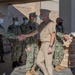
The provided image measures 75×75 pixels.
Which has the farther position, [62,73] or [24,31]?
[24,31]

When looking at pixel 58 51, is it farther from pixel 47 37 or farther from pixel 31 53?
pixel 47 37

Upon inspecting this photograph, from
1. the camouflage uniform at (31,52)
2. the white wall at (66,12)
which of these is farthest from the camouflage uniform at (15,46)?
the white wall at (66,12)

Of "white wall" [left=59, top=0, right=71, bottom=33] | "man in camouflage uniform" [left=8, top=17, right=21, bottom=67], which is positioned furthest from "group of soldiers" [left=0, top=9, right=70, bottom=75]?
"white wall" [left=59, top=0, right=71, bottom=33]

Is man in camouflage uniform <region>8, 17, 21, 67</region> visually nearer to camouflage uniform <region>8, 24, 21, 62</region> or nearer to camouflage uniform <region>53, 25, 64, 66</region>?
camouflage uniform <region>8, 24, 21, 62</region>

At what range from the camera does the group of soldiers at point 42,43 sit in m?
6.25

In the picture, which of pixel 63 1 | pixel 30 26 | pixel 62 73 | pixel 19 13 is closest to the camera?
pixel 62 73

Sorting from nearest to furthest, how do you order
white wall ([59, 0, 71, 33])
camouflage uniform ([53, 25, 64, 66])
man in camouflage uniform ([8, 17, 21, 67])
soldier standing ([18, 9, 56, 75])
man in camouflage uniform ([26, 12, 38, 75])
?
1. soldier standing ([18, 9, 56, 75])
2. man in camouflage uniform ([26, 12, 38, 75])
3. camouflage uniform ([53, 25, 64, 66])
4. man in camouflage uniform ([8, 17, 21, 67])
5. white wall ([59, 0, 71, 33])

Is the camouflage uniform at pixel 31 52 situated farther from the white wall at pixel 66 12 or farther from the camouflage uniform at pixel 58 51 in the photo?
the white wall at pixel 66 12

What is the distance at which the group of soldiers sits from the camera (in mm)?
6254

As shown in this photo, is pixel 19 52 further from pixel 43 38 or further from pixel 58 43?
pixel 43 38

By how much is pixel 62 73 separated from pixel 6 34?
2.52 meters

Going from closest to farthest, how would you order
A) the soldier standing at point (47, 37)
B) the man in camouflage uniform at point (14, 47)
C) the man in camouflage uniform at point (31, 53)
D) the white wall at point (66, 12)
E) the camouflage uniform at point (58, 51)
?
the soldier standing at point (47, 37) < the man in camouflage uniform at point (31, 53) < the camouflage uniform at point (58, 51) < the man in camouflage uniform at point (14, 47) < the white wall at point (66, 12)

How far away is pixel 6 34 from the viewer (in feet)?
19.9

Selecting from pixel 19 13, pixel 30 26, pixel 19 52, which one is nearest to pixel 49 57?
pixel 30 26
